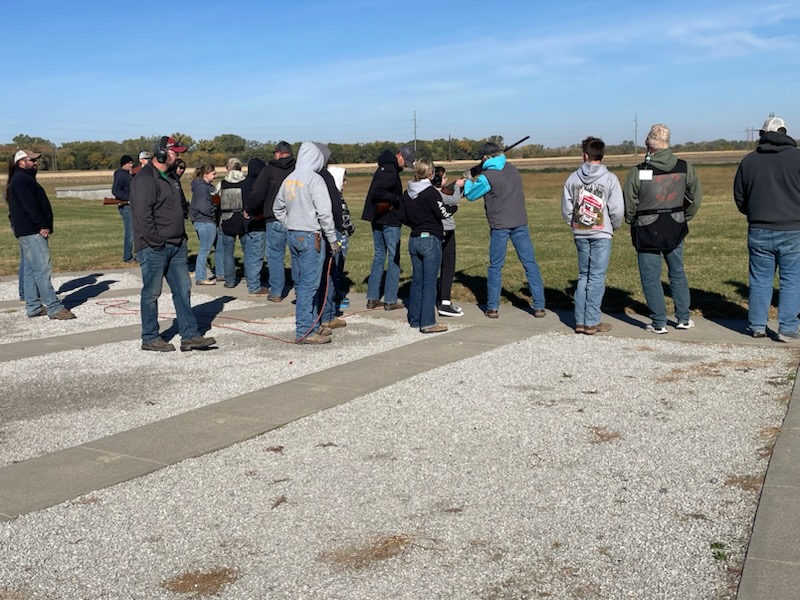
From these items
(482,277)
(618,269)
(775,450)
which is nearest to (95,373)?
(775,450)

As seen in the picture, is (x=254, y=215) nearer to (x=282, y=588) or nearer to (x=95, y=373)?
(x=95, y=373)

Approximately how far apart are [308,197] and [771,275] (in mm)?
4490

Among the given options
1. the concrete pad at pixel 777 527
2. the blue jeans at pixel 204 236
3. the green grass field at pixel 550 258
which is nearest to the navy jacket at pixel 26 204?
the blue jeans at pixel 204 236

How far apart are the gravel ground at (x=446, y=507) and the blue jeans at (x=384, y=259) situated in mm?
3789

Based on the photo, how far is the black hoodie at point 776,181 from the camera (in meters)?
8.65

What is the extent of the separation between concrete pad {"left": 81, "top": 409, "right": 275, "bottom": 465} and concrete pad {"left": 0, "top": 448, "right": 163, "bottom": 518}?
0.40ft

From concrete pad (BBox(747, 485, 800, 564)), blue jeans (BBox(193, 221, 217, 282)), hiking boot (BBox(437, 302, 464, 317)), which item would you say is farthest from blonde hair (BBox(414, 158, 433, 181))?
concrete pad (BBox(747, 485, 800, 564))

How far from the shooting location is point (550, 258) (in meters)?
15.7

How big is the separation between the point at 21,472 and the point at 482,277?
897 centimetres

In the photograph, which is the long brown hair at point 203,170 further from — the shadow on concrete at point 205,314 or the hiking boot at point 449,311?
the hiking boot at point 449,311

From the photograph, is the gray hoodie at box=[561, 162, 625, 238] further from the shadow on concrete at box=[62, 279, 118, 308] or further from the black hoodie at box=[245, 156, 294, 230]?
the shadow on concrete at box=[62, 279, 118, 308]

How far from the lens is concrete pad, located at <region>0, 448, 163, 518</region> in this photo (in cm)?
484

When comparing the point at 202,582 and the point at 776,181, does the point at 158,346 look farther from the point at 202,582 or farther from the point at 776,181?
the point at 776,181

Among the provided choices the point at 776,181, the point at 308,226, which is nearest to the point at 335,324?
the point at 308,226
